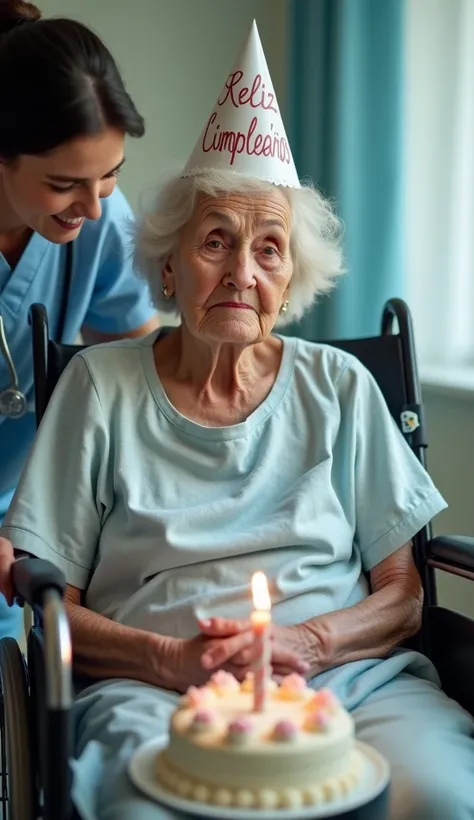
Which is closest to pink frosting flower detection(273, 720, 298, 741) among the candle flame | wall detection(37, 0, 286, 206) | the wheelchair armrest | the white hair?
the candle flame

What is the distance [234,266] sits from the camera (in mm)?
1669

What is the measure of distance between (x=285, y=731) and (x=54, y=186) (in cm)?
92

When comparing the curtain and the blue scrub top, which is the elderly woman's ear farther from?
the curtain

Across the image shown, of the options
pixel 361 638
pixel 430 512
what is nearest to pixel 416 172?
pixel 430 512

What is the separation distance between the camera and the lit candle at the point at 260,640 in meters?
1.08

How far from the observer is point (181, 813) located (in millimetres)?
1189

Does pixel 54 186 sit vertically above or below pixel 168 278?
above

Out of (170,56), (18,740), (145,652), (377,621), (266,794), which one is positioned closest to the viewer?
(266,794)

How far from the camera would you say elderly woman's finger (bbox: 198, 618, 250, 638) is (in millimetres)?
1428

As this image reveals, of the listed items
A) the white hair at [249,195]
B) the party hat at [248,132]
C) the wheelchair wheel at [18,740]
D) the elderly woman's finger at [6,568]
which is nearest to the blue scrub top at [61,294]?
the white hair at [249,195]

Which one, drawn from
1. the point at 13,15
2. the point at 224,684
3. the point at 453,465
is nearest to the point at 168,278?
the point at 13,15

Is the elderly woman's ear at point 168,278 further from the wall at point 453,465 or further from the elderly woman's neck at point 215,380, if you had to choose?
the wall at point 453,465

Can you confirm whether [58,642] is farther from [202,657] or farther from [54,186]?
[54,186]

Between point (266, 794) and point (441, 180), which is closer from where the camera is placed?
point (266, 794)
